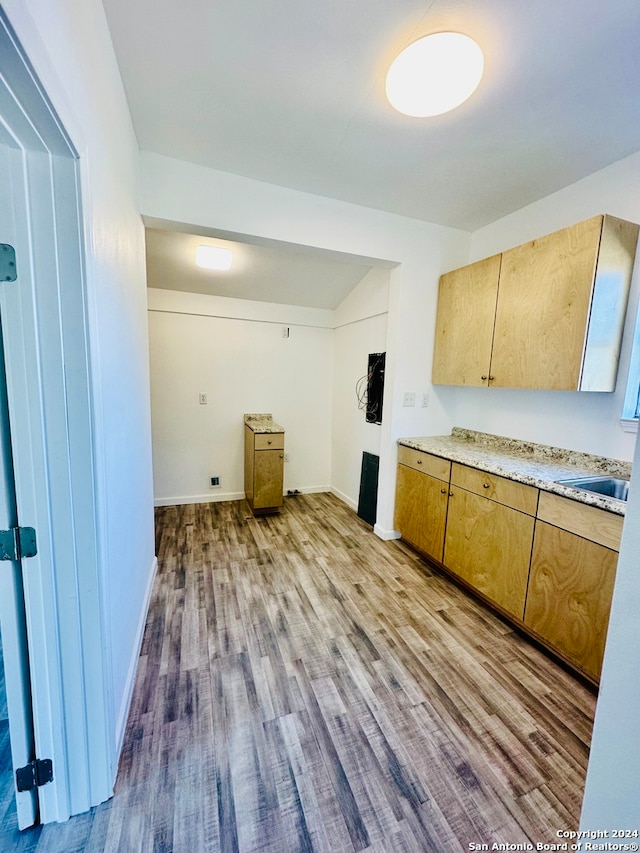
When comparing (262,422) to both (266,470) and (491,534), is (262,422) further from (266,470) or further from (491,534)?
(491,534)

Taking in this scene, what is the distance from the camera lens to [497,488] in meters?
2.04

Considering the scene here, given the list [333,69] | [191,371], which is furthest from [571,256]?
[191,371]

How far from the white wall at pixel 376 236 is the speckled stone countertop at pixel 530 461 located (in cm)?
38

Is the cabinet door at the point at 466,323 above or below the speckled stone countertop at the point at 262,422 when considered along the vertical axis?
above

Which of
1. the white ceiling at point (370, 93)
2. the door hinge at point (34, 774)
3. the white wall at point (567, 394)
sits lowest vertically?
the door hinge at point (34, 774)

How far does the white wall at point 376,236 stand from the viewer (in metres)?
2.06

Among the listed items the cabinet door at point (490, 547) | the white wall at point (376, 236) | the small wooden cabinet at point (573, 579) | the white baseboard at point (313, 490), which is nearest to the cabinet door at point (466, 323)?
the white wall at point (376, 236)

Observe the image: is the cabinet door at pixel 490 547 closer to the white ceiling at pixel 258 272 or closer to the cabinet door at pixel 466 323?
the cabinet door at pixel 466 323

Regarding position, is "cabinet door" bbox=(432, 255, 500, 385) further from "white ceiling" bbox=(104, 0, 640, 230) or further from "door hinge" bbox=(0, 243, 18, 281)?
"door hinge" bbox=(0, 243, 18, 281)

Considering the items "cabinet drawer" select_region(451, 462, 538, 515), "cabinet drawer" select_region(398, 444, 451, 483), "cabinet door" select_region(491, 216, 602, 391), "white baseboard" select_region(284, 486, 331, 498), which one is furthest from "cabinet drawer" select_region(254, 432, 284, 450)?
"cabinet door" select_region(491, 216, 602, 391)

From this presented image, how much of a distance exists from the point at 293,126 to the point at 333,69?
378 mm

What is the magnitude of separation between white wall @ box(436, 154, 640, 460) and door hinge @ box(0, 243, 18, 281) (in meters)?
2.74

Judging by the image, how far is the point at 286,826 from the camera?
107cm

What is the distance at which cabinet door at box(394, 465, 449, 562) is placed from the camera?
2479 millimetres
